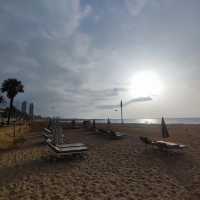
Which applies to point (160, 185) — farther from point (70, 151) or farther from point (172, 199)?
point (70, 151)

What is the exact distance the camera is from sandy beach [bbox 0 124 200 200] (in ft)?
17.2

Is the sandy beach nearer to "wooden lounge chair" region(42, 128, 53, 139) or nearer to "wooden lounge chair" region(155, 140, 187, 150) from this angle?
"wooden lounge chair" region(155, 140, 187, 150)

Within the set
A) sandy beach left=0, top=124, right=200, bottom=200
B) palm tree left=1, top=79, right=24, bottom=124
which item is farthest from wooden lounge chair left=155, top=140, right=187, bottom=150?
palm tree left=1, top=79, right=24, bottom=124

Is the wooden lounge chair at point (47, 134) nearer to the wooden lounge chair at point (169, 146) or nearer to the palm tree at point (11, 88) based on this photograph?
the wooden lounge chair at point (169, 146)

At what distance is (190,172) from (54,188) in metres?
4.73

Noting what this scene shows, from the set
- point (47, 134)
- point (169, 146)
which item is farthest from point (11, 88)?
point (169, 146)

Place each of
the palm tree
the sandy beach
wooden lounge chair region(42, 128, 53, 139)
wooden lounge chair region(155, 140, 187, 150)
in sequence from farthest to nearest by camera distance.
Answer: the palm tree < wooden lounge chair region(42, 128, 53, 139) < wooden lounge chair region(155, 140, 187, 150) < the sandy beach

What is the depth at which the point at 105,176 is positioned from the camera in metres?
6.63

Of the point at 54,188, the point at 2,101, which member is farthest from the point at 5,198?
the point at 2,101

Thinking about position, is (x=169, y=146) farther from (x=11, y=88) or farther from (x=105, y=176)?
(x=11, y=88)

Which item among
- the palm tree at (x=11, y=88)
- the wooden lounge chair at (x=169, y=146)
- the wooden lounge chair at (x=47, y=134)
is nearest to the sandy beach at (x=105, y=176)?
the wooden lounge chair at (x=169, y=146)

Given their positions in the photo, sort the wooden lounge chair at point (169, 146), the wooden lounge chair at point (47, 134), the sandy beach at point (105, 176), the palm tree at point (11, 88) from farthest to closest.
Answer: the palm tree at point (11, 88) < the wooden lounge chair at point (47, 134) < the wooden lounge chair at point (169, 146) < the sandy beach at point (105, 176)

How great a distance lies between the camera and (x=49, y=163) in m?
8.39

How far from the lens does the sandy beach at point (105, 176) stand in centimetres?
523
